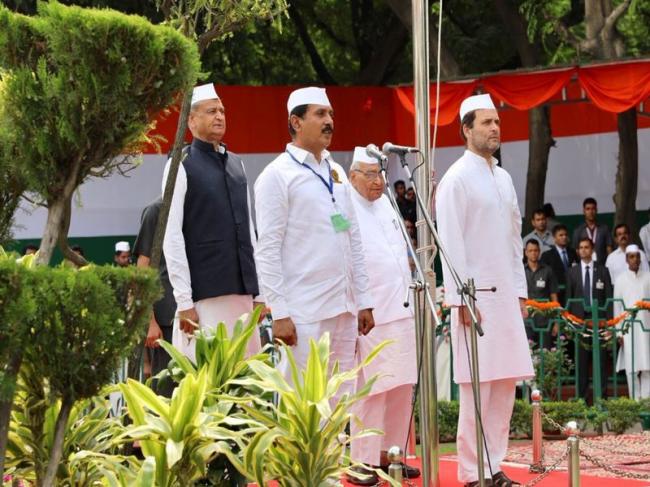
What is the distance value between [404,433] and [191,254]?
85.1 inches

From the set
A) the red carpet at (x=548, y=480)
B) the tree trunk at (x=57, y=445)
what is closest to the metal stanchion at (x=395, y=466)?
the tree trunk at (x=57, y=445)

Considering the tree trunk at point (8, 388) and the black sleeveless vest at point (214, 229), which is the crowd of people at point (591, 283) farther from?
the tree trunk at point (8, 388)

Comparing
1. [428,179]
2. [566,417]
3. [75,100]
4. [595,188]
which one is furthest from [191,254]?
[595,188]

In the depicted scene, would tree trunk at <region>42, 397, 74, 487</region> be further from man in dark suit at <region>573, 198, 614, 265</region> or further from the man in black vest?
man in dark suit at <region>573, 198, 614, 265</region>

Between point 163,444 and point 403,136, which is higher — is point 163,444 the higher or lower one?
the lower one

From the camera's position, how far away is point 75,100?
475 cm

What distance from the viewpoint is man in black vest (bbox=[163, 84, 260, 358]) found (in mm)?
7484

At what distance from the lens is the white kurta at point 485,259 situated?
792cm

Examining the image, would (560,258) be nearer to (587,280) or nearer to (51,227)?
(587,280)

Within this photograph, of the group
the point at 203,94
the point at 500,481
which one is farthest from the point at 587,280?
the point at 203,94

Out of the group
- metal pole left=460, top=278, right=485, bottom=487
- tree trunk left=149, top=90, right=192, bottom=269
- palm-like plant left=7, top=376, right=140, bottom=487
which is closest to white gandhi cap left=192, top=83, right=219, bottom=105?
tree trunk left=149, top=90, right=192, bottom=269

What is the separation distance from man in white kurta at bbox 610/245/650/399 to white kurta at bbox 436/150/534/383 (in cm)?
513

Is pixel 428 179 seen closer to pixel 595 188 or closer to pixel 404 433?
pixel 404 433

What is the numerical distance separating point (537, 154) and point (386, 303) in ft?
42.2
